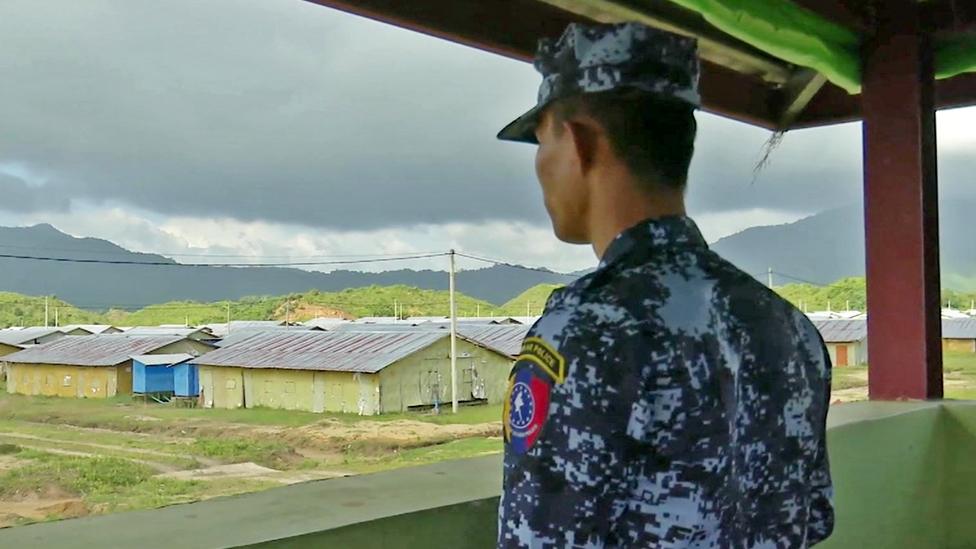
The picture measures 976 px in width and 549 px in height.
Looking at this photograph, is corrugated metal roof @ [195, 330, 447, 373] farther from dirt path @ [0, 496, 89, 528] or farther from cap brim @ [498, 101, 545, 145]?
cap brim @ [498, 101, 545, 145]

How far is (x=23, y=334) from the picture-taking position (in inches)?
62.7

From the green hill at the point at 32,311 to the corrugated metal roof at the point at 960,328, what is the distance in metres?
2.90

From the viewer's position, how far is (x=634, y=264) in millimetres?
810

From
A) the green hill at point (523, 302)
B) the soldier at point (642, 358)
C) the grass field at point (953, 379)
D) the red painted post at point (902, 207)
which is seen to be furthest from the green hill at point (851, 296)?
the soldier at point (642, 358)

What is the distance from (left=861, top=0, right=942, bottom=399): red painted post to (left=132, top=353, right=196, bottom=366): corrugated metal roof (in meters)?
2.41

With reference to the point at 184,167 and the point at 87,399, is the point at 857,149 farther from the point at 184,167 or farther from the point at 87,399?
the point at 87,399

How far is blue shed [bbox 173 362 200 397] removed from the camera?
5.72 feet

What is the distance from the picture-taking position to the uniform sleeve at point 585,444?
2.43 ft

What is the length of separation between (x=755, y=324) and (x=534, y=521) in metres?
0.31

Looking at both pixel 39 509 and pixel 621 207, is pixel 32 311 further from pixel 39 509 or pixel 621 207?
pixel 621 207

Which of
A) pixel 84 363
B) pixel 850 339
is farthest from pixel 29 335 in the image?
pixel 850 339

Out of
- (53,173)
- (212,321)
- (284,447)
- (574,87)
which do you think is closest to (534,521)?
(574,87)

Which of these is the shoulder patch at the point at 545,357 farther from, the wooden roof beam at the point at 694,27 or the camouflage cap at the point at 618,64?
the wooden roof beam at the point at 694,27

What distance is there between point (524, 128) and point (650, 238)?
0.65 ft
